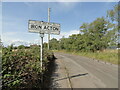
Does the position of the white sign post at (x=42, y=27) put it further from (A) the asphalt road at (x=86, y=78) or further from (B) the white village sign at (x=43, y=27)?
(A) the asphalt road at (x=86, y=78)

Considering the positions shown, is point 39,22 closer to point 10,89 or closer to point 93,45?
point 10,89

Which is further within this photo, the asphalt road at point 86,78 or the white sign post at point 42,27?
the asphalt road at point 86,78

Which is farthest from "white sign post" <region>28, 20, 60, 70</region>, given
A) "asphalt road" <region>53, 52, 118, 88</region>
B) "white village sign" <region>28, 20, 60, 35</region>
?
"asphalt road" <region>53, 52, 118, 88</region>

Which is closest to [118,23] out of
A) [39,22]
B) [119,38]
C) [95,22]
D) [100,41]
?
[119,38]

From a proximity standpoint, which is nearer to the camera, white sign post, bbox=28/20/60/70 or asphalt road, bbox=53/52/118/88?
white sign post, bbox=28/20/60/70

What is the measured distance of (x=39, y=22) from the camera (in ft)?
11.1

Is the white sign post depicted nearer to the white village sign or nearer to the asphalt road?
the white village sign

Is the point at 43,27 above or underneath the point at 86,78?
above

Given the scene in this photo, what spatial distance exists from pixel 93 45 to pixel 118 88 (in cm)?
1964

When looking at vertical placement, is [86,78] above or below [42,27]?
below

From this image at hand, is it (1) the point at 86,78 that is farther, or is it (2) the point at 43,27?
(1) the point at 86,78

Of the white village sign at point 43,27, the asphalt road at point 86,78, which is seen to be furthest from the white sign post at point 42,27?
the asphalt road at point 86,78

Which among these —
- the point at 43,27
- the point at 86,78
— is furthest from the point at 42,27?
the point at 86,78

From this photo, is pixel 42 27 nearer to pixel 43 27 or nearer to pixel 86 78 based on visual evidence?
pixel 43 27
